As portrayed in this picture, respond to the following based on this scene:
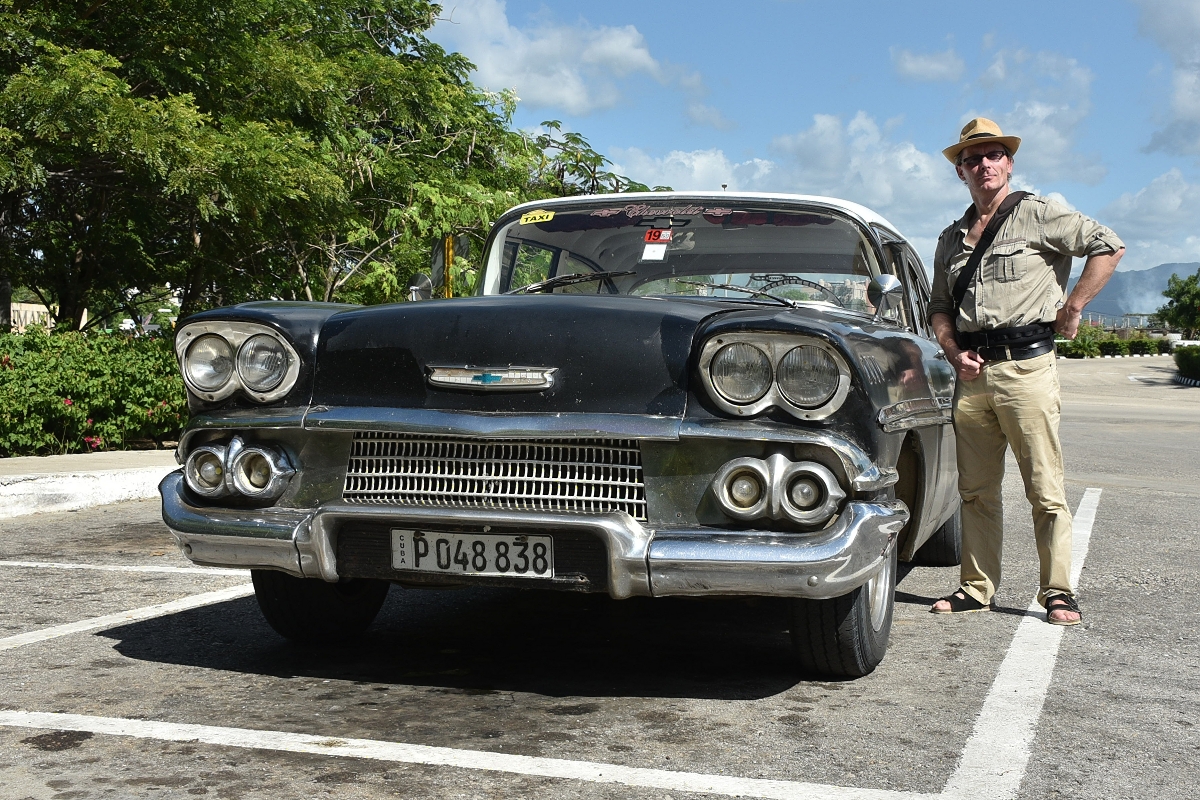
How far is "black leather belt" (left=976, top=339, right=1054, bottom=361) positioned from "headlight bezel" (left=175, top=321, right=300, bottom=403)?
2611 mm

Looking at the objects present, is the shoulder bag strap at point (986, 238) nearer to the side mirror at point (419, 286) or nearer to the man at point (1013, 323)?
the man at point (1013, 323)

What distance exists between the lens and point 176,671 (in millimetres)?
4070

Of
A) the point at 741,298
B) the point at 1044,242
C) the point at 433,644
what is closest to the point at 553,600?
the point at 433,644

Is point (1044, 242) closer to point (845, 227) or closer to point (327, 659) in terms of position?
point (845, 227)

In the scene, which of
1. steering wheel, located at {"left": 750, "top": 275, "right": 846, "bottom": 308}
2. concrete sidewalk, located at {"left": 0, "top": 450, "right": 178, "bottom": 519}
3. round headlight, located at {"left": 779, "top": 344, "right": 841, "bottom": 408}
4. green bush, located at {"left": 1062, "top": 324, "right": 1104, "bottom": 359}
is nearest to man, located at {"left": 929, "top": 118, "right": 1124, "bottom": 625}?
steering wheel, located at {"left": 750, "top": 275, "right": 846, "bottom": 308}

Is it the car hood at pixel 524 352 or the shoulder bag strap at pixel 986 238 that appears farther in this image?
the shoulder bag strap at pixel 986 238

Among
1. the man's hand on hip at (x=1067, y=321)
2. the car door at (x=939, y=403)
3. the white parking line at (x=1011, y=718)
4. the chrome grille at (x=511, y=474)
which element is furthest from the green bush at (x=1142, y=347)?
the chrome grille at (x=511, y=474)

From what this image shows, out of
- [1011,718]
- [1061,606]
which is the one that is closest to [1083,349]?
[1061,606]

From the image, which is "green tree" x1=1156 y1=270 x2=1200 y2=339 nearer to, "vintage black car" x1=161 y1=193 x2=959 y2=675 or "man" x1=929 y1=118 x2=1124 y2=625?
"man" x1=929 y1=118 x2=1124 y2=625

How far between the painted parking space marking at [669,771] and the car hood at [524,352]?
945 millimetres

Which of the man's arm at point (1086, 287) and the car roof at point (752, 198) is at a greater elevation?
the car roof at point (752, 198)

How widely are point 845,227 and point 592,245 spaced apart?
3.25ft

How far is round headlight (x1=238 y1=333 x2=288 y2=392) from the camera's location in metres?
3.83

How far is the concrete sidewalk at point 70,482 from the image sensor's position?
8.23 metres
